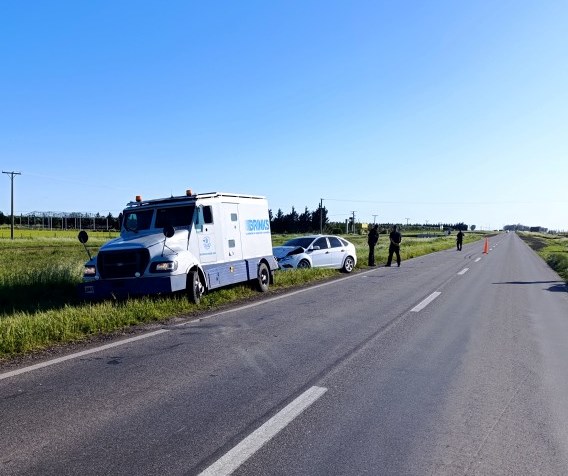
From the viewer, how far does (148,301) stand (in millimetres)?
9680

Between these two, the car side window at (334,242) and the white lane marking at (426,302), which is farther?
the car side window at (334,242)

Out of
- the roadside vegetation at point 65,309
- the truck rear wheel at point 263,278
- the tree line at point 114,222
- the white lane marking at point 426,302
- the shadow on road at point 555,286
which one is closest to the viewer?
the roadside vegetation at point 65,309

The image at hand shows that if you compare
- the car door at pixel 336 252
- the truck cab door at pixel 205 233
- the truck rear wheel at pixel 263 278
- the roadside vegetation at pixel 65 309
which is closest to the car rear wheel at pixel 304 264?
the car door at pixel 336 252

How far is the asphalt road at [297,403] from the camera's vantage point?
363cm

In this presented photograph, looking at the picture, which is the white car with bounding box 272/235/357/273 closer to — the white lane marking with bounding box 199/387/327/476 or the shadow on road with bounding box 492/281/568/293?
the shadow on road with bounding box 492/281/568/293

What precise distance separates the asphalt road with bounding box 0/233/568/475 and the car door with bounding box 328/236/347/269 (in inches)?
424

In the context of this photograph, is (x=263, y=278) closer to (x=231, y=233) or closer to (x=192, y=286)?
(x=231, y=233)

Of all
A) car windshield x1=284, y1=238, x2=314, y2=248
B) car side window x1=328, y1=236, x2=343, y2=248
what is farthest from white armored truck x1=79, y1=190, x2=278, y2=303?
car side window x1=328, y1=236, x2=343, y2=248

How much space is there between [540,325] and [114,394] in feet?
26.1

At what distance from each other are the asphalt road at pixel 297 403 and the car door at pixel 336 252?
10.8m

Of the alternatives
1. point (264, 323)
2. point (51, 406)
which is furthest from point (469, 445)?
point (264, 323)

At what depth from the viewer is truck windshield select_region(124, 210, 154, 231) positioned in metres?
11.3

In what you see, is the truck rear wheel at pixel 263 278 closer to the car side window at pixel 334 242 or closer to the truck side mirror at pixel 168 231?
the truck side mirror at pixel 168 231

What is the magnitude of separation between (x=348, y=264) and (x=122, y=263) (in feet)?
39.8
